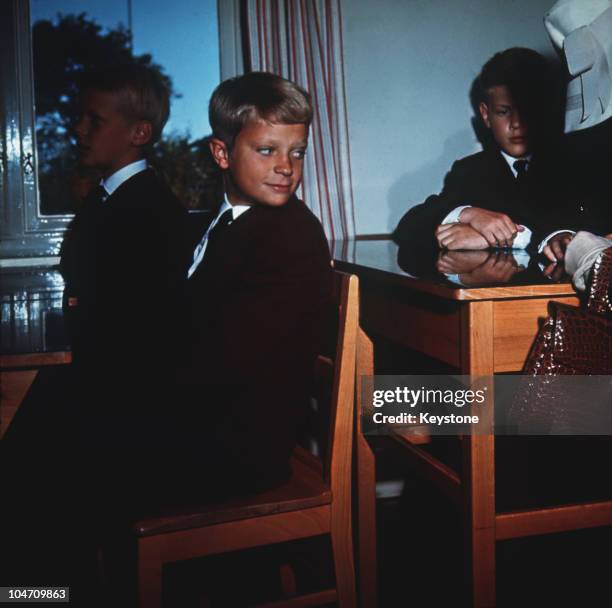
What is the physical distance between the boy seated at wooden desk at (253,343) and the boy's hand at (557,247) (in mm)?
431

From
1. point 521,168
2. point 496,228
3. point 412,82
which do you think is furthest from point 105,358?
point 412,82

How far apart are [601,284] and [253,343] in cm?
56

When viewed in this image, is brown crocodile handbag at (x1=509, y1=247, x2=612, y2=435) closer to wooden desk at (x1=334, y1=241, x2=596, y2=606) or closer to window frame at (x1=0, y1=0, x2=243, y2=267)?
wooden desk at (x1=334, y1=241, x2=596, y2=606)

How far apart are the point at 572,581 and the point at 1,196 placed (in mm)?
2191

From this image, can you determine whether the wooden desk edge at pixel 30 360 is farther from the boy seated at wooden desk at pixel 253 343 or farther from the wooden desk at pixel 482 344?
the wooden desk at pixel 482 344

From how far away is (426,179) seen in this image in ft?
8.28

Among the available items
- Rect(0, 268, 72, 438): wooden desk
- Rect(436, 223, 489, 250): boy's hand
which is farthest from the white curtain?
Rect(0, 268, 72, 438): wooden desk

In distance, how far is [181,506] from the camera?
1.12 metres

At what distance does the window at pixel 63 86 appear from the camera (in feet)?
7.78

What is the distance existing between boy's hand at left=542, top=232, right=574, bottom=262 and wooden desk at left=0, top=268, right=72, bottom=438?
90 cm

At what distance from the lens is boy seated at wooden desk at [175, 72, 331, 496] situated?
3.73 ft

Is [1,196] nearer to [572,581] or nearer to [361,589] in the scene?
[361,589]

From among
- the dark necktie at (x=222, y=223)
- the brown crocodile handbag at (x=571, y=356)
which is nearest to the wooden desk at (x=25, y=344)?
the dark necktie at (x=222, y=223)

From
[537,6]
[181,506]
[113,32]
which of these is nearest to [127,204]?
[181,506]
